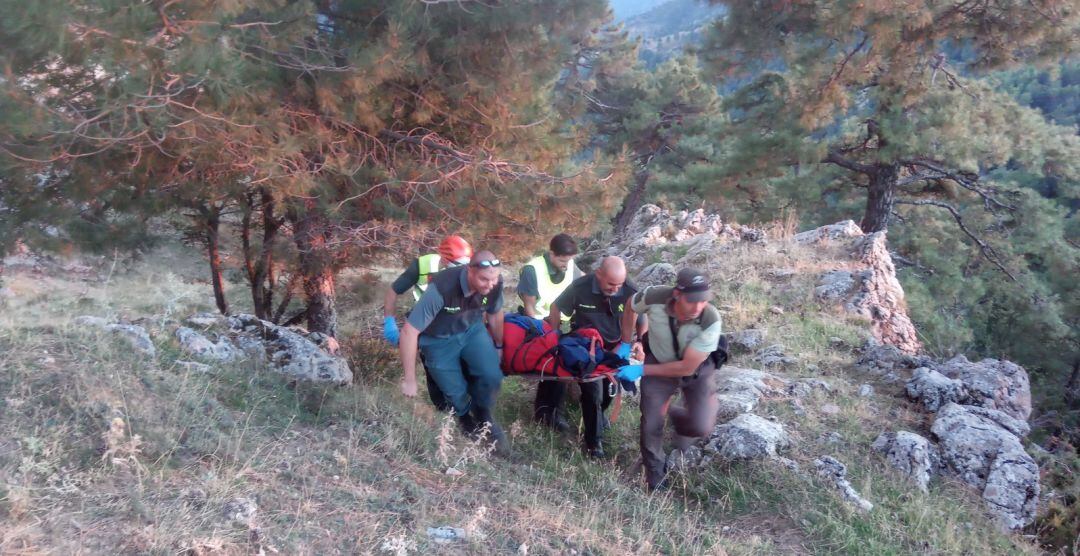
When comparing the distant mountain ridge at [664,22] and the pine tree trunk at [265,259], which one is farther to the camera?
the distant mountain ridge at [664,22]

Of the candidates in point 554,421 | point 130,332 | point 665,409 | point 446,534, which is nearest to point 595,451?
point 554,421

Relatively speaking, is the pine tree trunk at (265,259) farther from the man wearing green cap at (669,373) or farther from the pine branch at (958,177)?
the pine branch at (958,177)

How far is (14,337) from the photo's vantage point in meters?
4.11

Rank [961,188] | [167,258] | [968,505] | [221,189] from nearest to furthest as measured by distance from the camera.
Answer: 1. [968,505]
2. [221,189]
3. [961,188]
4. [167,258]

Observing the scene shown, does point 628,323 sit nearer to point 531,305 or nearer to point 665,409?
point 665,409

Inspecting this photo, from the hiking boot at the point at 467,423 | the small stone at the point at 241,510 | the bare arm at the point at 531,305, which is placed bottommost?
the hiking boot at the point at 467,423

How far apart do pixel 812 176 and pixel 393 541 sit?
1214 cm

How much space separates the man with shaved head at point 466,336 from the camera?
14.9 ft

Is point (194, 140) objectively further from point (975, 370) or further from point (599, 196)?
point (975, 370)

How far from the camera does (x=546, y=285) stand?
550 centimetres

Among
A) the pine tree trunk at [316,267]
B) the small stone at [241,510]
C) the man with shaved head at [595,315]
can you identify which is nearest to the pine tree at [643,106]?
the pine tree trunk at [316,267]

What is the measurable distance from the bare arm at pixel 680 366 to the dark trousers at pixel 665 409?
14 centimetres

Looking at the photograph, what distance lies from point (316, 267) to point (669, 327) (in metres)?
3.71

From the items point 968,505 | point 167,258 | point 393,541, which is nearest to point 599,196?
point 968,505
